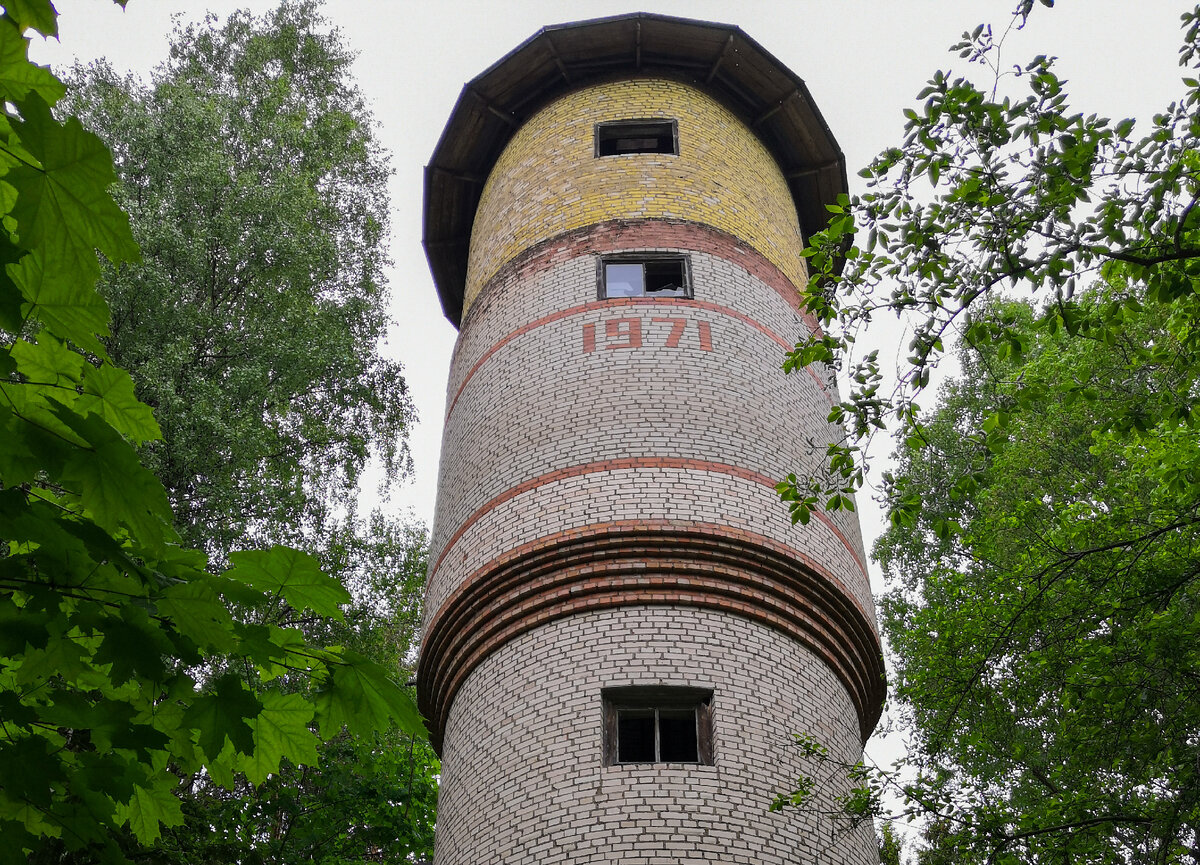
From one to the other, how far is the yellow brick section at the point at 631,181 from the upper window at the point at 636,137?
109mm

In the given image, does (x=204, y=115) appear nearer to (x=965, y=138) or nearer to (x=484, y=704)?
(x=484, y=704)

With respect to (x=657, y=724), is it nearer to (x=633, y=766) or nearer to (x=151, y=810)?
(x=633, y=766)

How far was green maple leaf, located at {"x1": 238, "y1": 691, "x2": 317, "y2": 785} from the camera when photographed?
13.1 ft

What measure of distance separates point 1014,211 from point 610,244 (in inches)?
220

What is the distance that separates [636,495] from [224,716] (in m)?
6.65

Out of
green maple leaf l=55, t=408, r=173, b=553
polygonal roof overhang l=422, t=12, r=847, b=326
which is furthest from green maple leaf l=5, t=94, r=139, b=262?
polygonal roof overhang l=422, t=12, r=847, b=326

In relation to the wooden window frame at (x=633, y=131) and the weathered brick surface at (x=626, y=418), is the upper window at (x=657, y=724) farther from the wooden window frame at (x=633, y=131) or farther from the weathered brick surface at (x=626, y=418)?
the wooden window frame at (x=633, y=131)

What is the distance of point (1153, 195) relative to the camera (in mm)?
7133

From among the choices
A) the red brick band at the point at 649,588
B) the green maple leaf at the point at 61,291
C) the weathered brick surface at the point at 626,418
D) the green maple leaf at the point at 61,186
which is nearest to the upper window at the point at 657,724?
the red brick band at the point at 649,588

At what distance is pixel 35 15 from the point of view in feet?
10.7

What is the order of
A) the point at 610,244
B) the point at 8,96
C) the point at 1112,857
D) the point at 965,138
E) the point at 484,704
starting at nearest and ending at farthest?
the point at 8,96, the point at 965,138, the point at 1112,857, the point at 484,704, the point at 610,244

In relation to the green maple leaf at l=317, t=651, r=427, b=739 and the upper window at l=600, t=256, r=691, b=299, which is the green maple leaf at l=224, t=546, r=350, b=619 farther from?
the upper window at l=600, t=256, r=691, b=299

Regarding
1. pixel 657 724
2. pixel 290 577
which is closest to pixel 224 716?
pixel 290 577

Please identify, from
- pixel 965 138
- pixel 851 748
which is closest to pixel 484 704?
pixel 851 748
